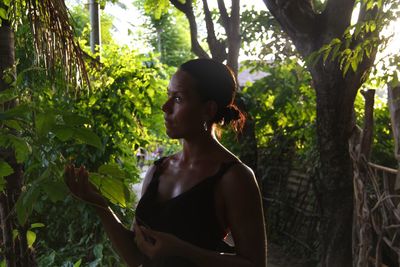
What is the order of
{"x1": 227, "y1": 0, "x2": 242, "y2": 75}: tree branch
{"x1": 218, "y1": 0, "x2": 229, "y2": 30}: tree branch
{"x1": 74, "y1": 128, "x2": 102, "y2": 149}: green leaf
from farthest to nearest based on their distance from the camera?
{"x1": 218, "y1": 0, "x2": 229, "y2": 30}: tree branch < {"x1": 227, "y1": 0, "x2": 242, "y2": 75}: tree branch < {"x1": 74, "y1": 128, "x2": 102, "y2": 149}: green leaf

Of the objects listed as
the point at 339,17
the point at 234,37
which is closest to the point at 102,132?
the point at 339,17

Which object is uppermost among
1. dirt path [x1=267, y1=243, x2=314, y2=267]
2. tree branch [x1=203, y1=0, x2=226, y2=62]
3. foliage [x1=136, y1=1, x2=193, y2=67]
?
foliage [x1=136, y1=1, x2=193, y2=67]

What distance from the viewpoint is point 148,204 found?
140 cm

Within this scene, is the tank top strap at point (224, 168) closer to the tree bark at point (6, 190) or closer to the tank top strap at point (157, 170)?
the tank top strap at point (157, 170)

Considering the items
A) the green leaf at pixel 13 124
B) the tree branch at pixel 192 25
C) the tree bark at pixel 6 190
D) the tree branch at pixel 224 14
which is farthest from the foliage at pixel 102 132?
the green leaf at pixel 13 124

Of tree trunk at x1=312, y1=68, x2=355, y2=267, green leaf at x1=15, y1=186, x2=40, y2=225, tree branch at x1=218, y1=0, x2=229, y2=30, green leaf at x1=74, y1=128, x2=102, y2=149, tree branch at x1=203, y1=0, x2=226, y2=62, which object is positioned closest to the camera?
green leaf at x1=15, y1=186, x2=40, y2=225

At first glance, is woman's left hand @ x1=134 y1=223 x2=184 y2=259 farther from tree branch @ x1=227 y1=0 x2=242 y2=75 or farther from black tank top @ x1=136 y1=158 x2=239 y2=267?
tree branch @ x1=227 y1=0 x2=242 y2=75

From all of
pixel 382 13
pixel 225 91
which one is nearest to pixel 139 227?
pixel 225 91

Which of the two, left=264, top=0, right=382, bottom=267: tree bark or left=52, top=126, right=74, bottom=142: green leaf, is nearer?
left=52, top=126, right=74, bottom=142: green leaf

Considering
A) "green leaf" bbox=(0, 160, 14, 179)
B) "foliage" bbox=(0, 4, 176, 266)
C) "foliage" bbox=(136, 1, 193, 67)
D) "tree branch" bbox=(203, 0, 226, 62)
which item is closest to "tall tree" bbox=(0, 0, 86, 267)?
"green leaf" bbox=(0, 160, 14, 179)

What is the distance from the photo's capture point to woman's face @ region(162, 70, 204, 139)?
1.38 m

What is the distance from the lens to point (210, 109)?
1.42 metres

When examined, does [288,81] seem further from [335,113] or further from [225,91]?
[225,91]

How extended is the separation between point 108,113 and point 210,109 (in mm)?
3337
